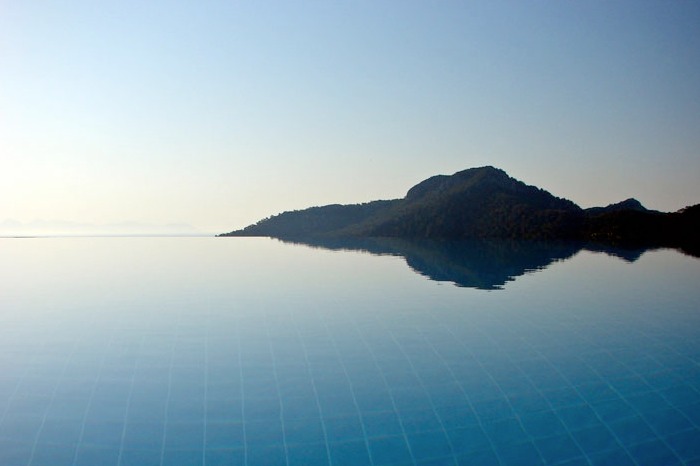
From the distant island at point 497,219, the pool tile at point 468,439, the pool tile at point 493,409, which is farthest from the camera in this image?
the distant island at point 497,219

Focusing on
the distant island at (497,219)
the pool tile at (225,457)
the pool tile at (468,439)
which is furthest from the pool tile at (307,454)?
the distant island at (497,219)

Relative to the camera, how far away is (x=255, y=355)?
1017cm

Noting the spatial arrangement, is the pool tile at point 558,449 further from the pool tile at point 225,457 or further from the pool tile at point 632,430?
Answer: the pool tile at point 225,457

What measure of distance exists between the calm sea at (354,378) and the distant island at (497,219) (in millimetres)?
28950

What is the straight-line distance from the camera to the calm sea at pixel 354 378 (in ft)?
21.7

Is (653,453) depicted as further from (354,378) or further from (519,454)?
(354,378)

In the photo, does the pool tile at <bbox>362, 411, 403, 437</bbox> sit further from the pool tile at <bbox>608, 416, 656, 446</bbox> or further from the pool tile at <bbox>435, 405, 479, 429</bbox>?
the pool tile at <bbox>608, 416, 656, 446</bbox>

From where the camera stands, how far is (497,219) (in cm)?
6862

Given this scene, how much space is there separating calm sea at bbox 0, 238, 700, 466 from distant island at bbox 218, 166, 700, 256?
95.0ft

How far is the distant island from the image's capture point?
52.7 m

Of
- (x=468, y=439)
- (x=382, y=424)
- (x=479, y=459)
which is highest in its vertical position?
(x=382, y=424)

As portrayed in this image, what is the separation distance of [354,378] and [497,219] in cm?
6420

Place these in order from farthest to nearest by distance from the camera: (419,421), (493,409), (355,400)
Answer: (355,400) → (493,409) → (419,421)

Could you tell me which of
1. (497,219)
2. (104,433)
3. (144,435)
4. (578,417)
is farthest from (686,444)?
(497,219)
